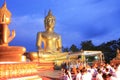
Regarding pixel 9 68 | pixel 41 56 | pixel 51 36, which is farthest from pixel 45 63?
pixel 9 68

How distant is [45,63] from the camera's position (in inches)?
579

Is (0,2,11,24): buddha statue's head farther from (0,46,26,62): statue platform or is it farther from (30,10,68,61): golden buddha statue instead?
(30,10,68,61): golden buddha statue

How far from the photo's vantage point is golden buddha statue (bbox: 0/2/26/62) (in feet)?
24.3

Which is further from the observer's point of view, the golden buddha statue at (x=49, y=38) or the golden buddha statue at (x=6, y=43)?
the golden buddha statue at (x=49, y=38)

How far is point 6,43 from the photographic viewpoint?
7746 mm

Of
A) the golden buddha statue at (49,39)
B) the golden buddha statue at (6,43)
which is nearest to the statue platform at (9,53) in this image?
the golden buddha statue at (6,43)

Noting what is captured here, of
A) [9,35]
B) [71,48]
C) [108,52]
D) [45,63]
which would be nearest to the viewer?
[9,35]

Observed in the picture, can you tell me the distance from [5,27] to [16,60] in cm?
98

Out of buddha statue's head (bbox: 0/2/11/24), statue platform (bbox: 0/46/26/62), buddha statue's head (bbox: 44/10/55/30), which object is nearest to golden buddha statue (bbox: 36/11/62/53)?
buddha statue's head (bbox: 44/10/55/30)

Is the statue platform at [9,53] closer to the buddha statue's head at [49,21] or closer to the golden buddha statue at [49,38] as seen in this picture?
the golden buddha statue at [49,38]

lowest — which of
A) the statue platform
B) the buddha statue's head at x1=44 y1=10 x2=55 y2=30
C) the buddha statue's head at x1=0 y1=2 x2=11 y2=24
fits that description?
the statue platform

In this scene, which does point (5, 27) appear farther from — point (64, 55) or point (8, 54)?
point (64, 55)

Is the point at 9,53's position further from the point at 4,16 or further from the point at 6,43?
the point at 4,16

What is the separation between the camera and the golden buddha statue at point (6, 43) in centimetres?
740
